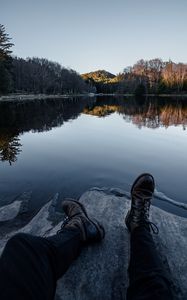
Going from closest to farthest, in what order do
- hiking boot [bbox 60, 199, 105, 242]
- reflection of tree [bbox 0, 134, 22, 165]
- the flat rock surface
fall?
the flat rock surface, hiking boot [bbox 60, 199, 105, 242], reflection of tree [bbox 0, 134, 22, 165]

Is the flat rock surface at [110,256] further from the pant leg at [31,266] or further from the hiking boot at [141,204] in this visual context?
the pant leg at [31,266]

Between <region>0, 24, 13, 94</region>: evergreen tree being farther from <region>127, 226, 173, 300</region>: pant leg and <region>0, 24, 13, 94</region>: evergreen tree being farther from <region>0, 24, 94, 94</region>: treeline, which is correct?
<region>127, 226, 173, 300</region>: pant leg

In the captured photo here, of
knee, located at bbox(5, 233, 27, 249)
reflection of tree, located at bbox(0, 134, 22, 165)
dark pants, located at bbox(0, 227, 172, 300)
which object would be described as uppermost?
knee, located at bbox(5, 233, 27, 249)

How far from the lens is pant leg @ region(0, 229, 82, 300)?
1389mm

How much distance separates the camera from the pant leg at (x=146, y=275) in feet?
5.08

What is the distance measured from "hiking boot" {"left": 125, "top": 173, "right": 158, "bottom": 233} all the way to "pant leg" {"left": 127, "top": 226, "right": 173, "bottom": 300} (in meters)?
0.53

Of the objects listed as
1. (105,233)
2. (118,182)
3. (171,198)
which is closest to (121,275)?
(105,233)

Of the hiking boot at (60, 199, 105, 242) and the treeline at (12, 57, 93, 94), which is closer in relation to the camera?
the hiking boot at (60, 199, 105, 242)

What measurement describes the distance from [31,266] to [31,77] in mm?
79398

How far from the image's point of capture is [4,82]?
141 feet

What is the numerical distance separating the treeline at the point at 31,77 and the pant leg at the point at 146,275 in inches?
1744

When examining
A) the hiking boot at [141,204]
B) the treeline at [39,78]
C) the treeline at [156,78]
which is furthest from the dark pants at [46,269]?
the treeline at [156,78]

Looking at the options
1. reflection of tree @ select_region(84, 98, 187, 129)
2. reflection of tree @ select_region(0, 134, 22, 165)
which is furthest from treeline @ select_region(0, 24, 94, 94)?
reflection of tree @ select_region(0, 134, 22, 165)

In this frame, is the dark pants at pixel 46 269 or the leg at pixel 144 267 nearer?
the dark pants at pixel 46 269
